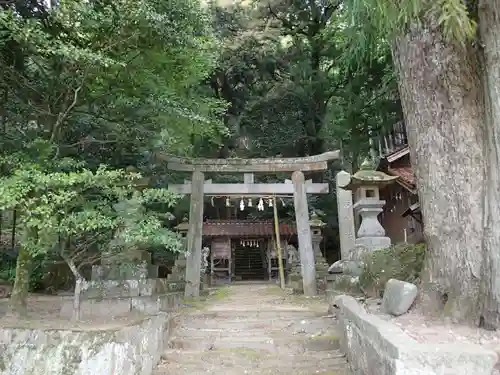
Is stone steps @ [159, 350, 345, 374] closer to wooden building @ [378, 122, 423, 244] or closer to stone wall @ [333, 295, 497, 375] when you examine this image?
stone wall @ [333, 295, 497, 375]

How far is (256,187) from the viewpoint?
1073cm

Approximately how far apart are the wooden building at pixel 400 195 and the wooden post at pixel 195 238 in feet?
19.2

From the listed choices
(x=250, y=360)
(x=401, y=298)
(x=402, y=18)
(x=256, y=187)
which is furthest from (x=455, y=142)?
(x=256, y=187)

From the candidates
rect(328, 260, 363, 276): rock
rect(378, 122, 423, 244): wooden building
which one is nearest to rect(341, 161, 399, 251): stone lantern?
rect(328, 260, 363, 276): rock

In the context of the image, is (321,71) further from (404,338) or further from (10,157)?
(404,338)

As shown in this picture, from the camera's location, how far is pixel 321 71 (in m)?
18.1

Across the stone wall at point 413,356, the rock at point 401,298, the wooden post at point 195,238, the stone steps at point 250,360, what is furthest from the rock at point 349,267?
the wooden post at point 195,238

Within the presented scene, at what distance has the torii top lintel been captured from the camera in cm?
1035

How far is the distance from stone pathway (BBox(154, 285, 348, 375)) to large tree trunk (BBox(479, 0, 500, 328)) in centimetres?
186

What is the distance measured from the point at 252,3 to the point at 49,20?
12433 mm

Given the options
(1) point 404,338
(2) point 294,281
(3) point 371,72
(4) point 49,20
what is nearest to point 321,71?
(3) point 371,72

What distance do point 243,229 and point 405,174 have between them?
6.88 meters

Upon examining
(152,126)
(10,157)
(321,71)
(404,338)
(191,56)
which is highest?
(321,71)

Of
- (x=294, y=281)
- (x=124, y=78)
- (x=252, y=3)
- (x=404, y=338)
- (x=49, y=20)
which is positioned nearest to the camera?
(x=404, y=338)
